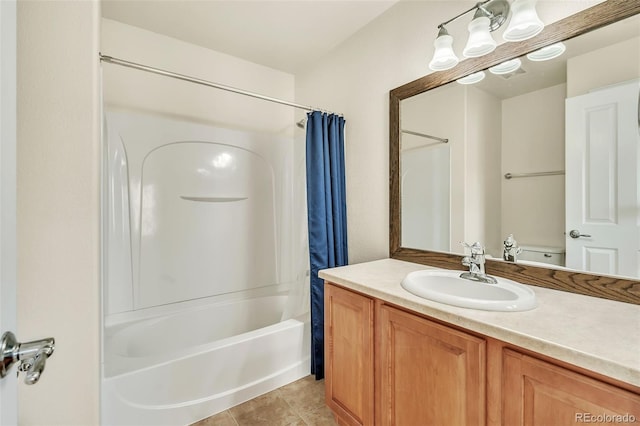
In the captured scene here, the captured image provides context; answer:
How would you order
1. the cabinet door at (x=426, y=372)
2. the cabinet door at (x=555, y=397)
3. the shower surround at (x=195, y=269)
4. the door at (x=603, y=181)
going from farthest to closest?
the shower surround at (x=195, y=269)
the door at (x=603, y=181)
the cabinet door at (x=426, y=372)
the cabinet door at (x=555, y=397)

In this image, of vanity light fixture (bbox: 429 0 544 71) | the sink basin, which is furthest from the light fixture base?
the sink basin

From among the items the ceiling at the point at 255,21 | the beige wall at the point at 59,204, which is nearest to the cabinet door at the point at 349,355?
the beige wall at the point at 59,204

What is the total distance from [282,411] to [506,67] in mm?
2153

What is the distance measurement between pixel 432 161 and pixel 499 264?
2.16 ft

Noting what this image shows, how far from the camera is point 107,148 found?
1.82 m

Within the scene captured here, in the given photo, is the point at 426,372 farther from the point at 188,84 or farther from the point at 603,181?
the point at 188,84

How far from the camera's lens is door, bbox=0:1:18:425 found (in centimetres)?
46

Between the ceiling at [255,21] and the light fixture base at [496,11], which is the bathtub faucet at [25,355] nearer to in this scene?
the light fixture base at [496,11]

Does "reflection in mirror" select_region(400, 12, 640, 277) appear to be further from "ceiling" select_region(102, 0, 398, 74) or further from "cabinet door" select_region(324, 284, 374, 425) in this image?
"ceiling" select_region(102, 0, 398, 74)

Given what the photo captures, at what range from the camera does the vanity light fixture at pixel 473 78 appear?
137 centimetres

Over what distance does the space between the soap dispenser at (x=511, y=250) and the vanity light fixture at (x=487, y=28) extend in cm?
88

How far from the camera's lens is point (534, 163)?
4.00 feet

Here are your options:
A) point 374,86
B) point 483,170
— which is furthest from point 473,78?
point 374,86

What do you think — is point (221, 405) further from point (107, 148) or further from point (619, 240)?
point (619, 240)
